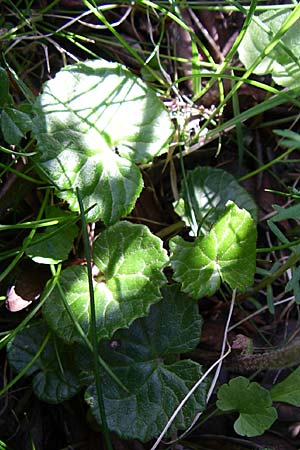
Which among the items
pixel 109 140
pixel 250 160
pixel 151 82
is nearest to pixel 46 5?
pixel 151 82

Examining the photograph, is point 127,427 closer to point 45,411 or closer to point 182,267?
point 45,411

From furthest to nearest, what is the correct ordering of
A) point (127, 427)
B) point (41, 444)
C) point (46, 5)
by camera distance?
1. point (46, 5)
2. point (41, 444)
3. point (127, 427)

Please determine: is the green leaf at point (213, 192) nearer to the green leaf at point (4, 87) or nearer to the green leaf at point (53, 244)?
the green leaf at point (53, 244)

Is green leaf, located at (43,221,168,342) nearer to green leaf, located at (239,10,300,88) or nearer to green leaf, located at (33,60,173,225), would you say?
green leaf, located at (33,60,173,225)

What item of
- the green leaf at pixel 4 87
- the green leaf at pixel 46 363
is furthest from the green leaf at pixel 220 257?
the green leaf at pixel 4 87

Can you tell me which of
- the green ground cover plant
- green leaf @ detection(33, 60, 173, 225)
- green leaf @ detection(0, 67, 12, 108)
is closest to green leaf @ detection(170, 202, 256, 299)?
the green ground cover plant
